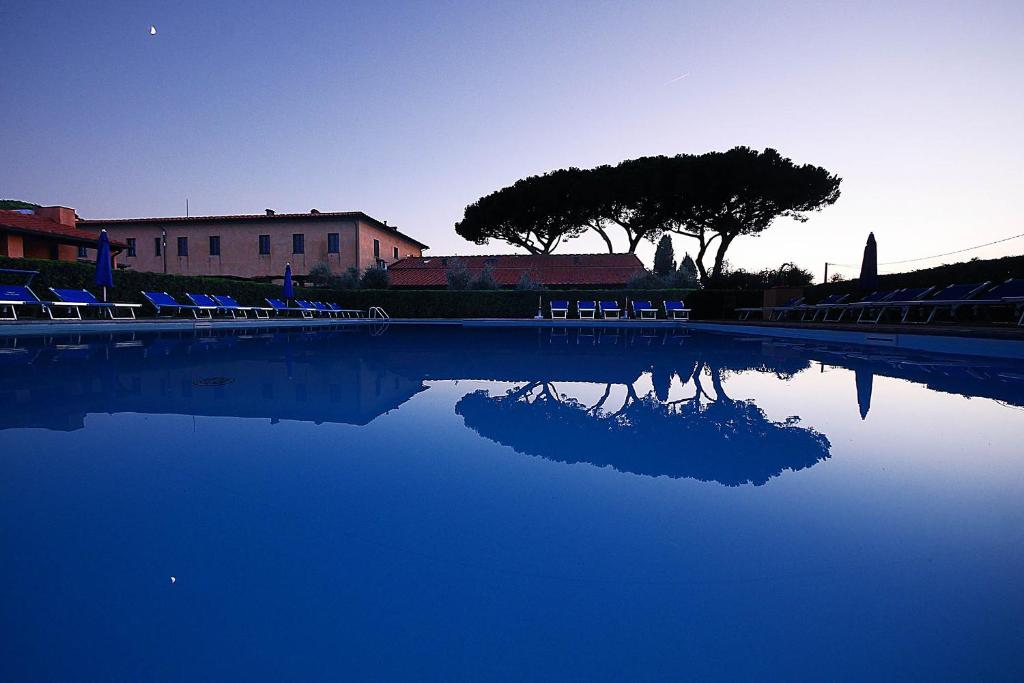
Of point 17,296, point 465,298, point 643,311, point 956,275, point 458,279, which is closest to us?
point 17,296

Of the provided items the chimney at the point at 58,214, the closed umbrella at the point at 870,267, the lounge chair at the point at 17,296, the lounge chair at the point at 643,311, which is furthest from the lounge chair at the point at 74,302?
the closed umbrella at the point at 870,267

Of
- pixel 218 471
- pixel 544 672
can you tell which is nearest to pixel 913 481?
pixel 544 672

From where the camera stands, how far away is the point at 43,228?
69.6 feet

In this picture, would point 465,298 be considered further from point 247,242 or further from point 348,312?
point 247,242

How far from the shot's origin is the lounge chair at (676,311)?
65.8ft

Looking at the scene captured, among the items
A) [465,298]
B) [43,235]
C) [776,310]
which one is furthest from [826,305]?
[43,235]

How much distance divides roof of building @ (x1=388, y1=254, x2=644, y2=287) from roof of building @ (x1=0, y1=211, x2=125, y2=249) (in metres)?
14.9

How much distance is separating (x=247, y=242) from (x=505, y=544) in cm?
3195

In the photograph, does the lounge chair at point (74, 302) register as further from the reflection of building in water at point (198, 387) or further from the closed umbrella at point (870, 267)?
the closed umbrella at point (870, 267)

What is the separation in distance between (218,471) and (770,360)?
23.5 feet

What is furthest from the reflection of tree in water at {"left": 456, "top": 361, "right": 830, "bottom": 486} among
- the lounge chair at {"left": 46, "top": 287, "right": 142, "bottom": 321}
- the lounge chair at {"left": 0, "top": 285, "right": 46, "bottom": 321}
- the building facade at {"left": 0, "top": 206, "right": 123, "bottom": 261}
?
the building facade at {"left": 0, "top": 206, "right": 123, "bottom": 261}

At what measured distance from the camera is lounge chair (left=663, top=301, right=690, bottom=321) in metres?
20.0

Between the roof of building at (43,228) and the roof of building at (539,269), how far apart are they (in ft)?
49.0

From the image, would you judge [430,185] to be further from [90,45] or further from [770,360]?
[770,360]
